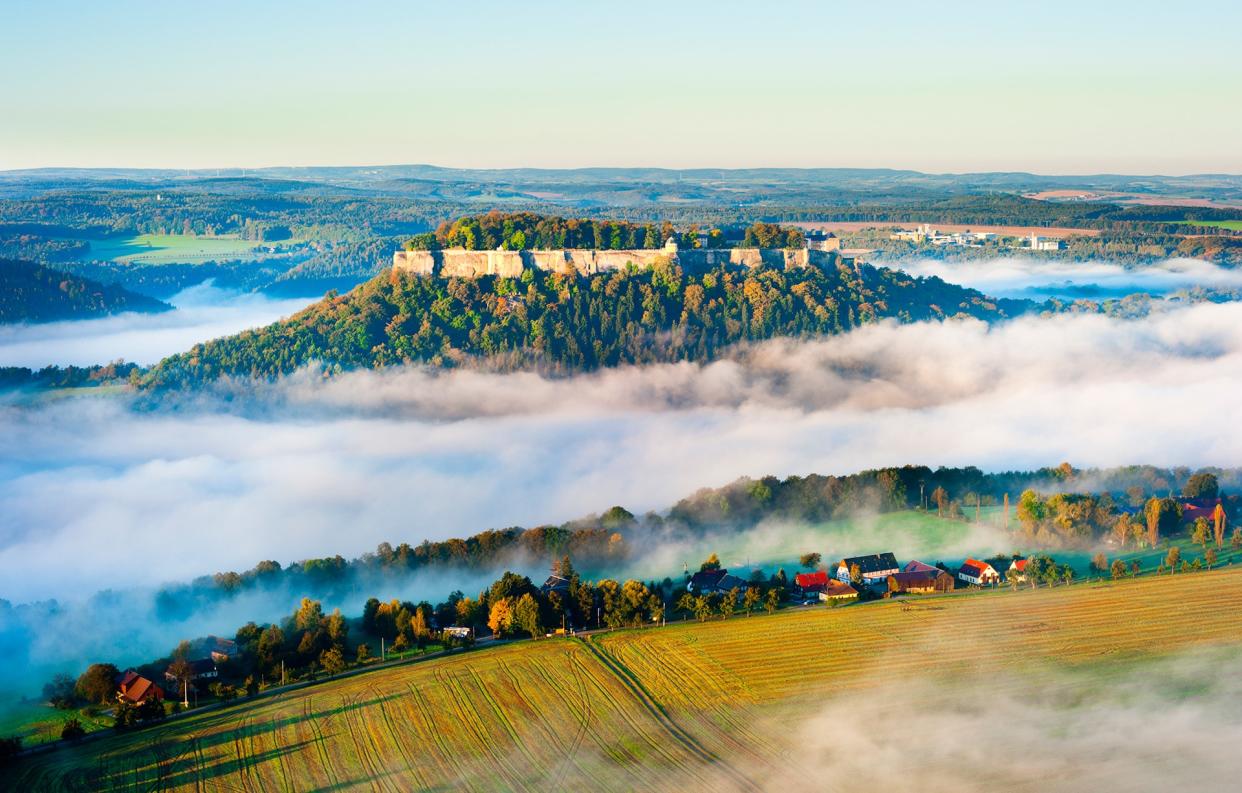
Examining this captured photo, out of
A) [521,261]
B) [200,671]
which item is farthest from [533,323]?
[200,671]

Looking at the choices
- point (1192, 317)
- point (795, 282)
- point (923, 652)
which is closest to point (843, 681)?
point (923, 652)

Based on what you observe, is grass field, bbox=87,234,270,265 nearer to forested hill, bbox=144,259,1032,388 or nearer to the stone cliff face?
forested hill, bbox=144,259,1032,388

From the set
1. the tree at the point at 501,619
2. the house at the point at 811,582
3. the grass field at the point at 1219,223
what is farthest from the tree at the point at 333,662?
the grass field at the point at 1219,223

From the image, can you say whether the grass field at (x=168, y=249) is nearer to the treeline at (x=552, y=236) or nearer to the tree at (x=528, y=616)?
the treeline at (x=552, y=236)

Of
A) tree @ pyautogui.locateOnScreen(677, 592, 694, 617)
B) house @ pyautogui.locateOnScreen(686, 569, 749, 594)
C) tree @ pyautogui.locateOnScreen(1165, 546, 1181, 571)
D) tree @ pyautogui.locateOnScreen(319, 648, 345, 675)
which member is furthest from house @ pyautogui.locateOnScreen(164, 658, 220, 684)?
tree @ pyautogui.locateOnScreen(1165, 546, 1181, 571)

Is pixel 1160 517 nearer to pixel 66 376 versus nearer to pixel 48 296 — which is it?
pixel 66 376

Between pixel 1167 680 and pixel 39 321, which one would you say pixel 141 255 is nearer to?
pixel 39 321
